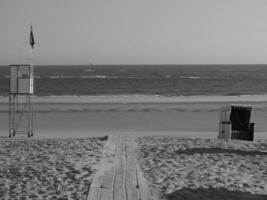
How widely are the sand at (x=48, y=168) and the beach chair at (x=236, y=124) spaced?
2.98 m

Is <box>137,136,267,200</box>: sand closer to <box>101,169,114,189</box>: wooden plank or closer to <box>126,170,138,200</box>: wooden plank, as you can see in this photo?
<box>126,170,138,200</box>: wooden plank

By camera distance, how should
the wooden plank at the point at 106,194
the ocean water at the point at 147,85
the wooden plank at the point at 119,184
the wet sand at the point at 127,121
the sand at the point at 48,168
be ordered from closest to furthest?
the wooden plank at the point at 106,194 < the wooden plank at the point at 119,184 < the sand at the point at 48,168 < the wet sand at the point at 127,121 < the ocean water at the point at 147,85

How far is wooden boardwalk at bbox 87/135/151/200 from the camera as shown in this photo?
5977mm

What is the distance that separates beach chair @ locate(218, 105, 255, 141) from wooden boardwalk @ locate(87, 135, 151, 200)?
2.66 meters

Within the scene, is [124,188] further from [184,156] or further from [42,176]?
[184,156]

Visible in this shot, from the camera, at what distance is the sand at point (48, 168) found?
244 inches

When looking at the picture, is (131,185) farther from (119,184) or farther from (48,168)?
(48,168)

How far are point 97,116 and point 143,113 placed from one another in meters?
2.11

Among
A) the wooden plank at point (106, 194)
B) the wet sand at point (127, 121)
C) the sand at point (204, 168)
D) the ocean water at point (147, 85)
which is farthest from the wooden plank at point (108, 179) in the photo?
the ocean water at point (147, 85)

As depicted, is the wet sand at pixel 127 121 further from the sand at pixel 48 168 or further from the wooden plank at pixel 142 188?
the wooden plank at pixel 142 188

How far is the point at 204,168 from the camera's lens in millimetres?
7648

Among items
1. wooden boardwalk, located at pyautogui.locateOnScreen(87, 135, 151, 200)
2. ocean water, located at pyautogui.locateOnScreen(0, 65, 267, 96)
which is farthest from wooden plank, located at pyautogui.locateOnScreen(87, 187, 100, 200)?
ocean water, located at pyautogui.locateOnScreen(0, 65, 267, 96)

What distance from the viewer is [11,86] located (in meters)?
11.3

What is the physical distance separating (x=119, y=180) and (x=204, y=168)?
1.72 metres
